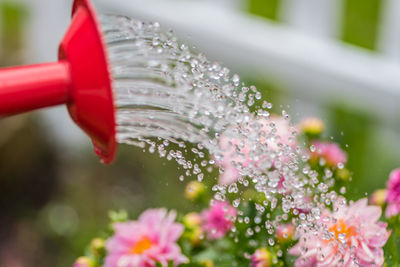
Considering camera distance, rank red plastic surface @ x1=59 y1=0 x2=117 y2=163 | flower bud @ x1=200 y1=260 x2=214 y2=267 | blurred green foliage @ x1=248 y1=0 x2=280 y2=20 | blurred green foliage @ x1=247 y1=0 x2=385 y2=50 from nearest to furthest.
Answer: red plastic surface @ x1=59 y1=0 x2=117 y2=163 < flower bud @ x1=200 y1=260 x2=214 y2=267 < blurred green foliage @ x1=247 y1=0 x2=385 y2=50 < blurred green foliage @ x1=248 y1=0 x2=280 y2=20

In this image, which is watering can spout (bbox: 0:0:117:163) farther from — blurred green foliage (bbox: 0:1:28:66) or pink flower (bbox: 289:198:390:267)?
blurred green foliage (bbox: 0:1:28:66)

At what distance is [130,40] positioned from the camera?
0.73 m

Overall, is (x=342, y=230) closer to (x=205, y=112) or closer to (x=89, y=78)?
(x=205, y=112)

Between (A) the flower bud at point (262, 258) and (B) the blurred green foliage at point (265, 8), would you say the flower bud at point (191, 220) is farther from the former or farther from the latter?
(B) the blurred green foliage at point (265, 8)

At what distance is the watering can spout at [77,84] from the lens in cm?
58

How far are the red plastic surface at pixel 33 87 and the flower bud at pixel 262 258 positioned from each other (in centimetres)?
27

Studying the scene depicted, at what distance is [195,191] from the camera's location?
2.89ft

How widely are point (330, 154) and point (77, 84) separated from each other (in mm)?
352

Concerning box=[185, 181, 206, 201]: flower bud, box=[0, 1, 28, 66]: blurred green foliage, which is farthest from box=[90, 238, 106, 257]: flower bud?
box=[0, 1, 28, 66]: blurred green foliage

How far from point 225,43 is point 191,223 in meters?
1.42

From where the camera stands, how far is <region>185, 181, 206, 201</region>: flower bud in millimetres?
855

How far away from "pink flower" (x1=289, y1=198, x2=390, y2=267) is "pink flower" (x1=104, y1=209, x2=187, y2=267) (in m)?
0.18

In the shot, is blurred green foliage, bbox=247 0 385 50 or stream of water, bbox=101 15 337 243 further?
blurred green foliage, bbox=247 0 385 50

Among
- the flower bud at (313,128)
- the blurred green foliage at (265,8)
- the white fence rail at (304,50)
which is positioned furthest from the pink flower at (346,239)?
the blurred green foliage at (265,8)
